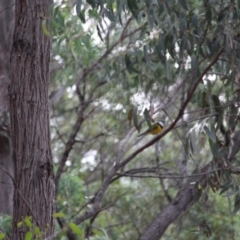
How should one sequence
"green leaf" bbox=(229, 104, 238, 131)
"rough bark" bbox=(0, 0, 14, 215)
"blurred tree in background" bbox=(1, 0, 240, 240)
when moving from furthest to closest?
1. "rough bark" bbox=(0, 0, 14, 215)
2. "green leaf" bbox=(229, 104, 238, 131)
3. "blurred tree in background" bbox=(1, 0, 240, 240)

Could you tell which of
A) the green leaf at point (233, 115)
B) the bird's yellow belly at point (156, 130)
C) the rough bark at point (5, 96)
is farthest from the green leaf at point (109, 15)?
the rough bark at point (5, 96)

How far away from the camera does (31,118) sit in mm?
4184

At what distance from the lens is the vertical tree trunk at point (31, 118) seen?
4086 millimetres

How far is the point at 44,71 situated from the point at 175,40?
3.69ft

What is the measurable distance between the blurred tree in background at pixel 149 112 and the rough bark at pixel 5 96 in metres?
0.48

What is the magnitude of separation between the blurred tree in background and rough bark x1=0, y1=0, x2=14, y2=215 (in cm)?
48

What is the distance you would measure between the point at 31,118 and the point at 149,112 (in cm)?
79

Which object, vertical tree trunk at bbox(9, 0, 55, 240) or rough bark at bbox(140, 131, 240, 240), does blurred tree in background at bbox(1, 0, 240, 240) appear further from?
vertical tree trunk at bbox(9, 0, 55, 240)

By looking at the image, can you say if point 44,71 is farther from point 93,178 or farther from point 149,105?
point 93,178

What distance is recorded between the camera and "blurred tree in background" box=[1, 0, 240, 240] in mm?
4688

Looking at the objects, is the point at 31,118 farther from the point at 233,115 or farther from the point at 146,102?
the point at 233,115

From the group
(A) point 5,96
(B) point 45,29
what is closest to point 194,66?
(B) point 45,29

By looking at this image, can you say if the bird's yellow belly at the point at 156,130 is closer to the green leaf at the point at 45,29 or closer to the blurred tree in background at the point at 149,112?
the blurred tree in background at the point at 149,112

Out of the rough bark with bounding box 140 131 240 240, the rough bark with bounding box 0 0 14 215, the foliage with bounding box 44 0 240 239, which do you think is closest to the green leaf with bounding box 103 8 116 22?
the foliage with bounding box 44 0 240 239
